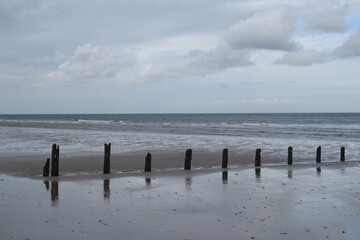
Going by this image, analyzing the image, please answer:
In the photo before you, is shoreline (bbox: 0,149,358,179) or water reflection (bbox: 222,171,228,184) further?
shoreline (bbox: 0,149,358,179)

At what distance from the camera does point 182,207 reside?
1258cm

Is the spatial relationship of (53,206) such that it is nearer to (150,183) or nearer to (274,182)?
(150,183)

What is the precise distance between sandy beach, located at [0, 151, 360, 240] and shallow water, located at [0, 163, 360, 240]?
0.07 feet

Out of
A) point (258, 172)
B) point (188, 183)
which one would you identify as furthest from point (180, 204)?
point (258, 172)

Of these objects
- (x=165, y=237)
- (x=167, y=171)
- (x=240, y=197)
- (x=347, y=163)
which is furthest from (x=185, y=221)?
(x=347, y=163)

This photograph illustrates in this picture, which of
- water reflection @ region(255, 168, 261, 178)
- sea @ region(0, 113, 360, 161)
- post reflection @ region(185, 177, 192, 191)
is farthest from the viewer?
sea @ region(0, 113, 360, 161)

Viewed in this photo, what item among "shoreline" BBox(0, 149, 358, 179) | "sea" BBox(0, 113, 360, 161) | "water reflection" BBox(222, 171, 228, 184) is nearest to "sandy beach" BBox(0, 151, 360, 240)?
"water reflection" BBox(222, 171, 228, 184)

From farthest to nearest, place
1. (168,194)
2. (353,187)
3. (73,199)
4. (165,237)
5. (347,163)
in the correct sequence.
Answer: (347,163), (353,187), (168,194), (73,199), (165,237)

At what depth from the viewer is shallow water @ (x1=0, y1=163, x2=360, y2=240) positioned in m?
9.98

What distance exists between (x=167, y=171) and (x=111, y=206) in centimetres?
852

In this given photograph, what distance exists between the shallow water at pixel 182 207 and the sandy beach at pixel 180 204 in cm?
2

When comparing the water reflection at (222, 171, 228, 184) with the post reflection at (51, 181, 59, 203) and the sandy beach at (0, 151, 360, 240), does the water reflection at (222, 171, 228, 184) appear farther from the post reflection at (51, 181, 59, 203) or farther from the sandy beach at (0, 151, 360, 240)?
the post reflection at (51, 181, 59, 203)

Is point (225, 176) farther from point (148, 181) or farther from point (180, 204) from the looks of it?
point (180, 204)

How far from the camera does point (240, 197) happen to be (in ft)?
46.4
